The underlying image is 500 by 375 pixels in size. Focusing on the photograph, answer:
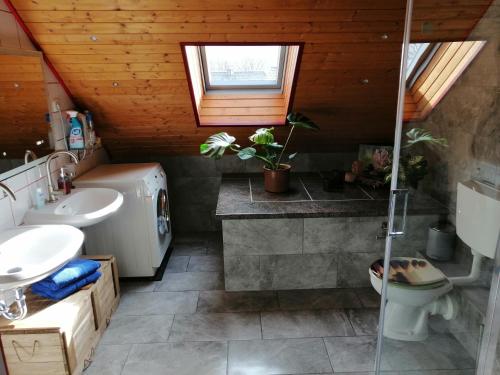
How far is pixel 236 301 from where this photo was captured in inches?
109

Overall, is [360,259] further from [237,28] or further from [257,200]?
[237,28]

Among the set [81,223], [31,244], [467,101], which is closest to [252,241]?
[81,223]

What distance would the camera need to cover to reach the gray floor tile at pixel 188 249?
11.5 ft

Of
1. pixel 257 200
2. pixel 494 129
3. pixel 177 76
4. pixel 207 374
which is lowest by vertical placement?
pixel 207 374

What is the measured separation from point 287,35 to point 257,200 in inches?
47.7

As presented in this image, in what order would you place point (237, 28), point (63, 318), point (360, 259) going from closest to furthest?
point (63, 318)
point (237, 28)
point (360, 259)

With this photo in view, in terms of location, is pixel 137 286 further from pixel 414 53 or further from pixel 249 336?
pixel 414 53

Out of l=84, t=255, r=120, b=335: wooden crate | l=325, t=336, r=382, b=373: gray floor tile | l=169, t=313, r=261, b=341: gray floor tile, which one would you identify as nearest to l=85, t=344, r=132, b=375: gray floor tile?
l=84, t=255, r=120, b=335: wooden crate

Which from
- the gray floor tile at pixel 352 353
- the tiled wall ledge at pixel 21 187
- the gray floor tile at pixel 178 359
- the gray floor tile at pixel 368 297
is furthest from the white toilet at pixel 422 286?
the tiled wall ledge at pixel 21 187

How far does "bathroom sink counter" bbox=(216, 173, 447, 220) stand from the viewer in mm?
2727

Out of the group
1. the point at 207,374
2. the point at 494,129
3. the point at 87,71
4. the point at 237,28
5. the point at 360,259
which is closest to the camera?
the point at 494,129

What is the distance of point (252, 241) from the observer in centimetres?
278

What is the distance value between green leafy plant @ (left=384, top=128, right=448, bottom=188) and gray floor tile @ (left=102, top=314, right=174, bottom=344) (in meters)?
1.72

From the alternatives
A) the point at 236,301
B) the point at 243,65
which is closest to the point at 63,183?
the point at 236,301
